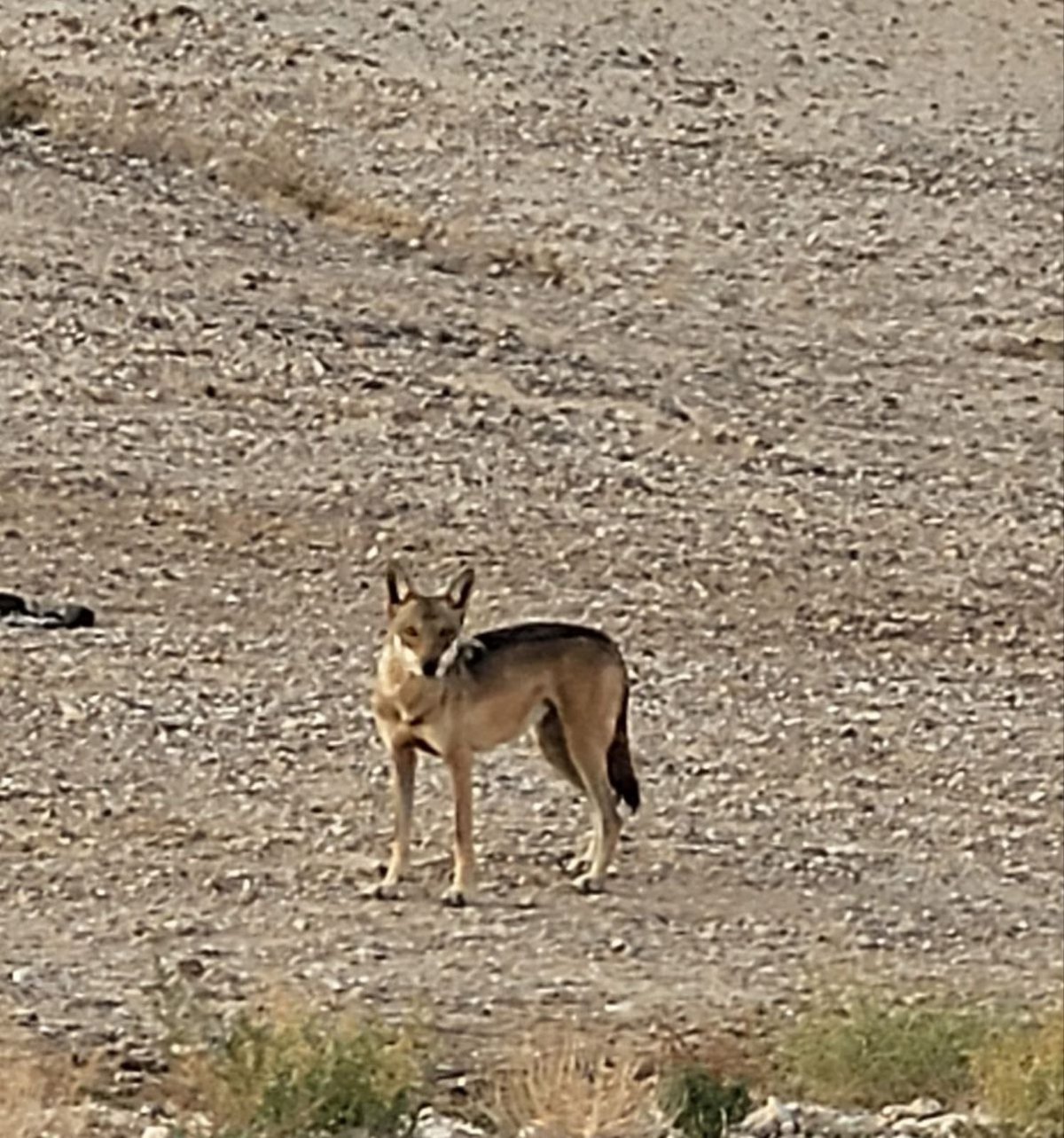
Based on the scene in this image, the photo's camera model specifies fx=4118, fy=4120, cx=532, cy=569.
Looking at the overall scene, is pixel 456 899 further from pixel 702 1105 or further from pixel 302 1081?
pixel 302 1081

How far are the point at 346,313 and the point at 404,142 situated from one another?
5.28m

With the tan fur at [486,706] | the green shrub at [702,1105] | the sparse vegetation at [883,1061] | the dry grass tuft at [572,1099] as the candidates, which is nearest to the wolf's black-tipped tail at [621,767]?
the tan fur at [486,706]

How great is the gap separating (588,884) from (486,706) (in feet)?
2.34

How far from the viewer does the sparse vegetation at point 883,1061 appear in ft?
31.2

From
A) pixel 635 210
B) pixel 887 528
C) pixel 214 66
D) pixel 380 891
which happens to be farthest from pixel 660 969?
pixel 214 66

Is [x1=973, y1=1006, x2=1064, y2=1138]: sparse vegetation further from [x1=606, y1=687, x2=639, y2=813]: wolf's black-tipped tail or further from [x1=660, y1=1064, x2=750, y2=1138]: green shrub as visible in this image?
[x1=606, y1=687, x2=639, y2=813]: wolf's black-tipped tail

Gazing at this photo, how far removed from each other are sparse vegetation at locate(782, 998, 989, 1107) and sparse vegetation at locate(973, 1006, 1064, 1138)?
0.61ft

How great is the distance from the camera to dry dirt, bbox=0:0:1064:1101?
12.2 metres

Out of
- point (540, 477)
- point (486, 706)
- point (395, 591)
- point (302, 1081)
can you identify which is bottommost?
point (302, 1081)

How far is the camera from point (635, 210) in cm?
2623

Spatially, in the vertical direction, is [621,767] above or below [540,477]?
below

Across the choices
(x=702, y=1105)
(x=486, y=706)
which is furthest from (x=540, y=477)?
(x=702, y=1105)

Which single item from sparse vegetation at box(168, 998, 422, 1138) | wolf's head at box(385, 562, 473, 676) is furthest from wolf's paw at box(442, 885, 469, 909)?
sparse vegetation at box(168, 998, 422, 1138)

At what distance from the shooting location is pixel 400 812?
12172 millimetres
